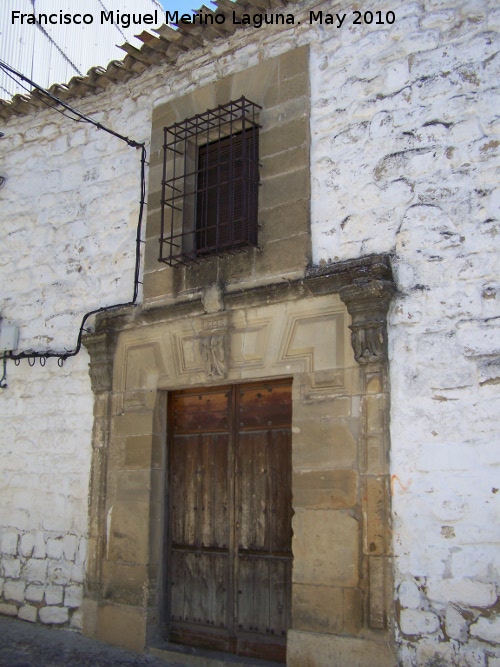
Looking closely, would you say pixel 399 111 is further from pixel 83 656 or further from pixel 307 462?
pixel 83 656

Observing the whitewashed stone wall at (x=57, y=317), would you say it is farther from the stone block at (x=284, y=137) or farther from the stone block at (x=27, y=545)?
the stone block at (x=284, y=137)

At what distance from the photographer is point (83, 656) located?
503 cm

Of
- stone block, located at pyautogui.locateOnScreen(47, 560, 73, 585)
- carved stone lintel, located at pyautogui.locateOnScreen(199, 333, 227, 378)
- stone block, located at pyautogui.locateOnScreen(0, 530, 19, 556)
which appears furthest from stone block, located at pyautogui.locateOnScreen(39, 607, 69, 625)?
carved stone lintel, located at pyautogui.locateOnScreen(199, 333, 227, 378)

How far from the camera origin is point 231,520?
5.06 m

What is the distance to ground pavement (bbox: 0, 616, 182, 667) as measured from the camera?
193 inches

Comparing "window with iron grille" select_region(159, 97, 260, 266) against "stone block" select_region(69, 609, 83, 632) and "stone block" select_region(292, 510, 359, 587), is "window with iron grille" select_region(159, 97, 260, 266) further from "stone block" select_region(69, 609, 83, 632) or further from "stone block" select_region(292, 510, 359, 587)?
"stone block" select_region(69, 609, 83, 632)

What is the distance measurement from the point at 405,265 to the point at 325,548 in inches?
69.7

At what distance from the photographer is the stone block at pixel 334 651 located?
403 cm

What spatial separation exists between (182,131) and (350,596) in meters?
3.52

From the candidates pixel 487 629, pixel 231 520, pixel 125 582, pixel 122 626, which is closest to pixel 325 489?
pixel 231 520

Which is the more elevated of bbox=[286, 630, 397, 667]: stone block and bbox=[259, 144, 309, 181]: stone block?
bbox=[259, 144, 309, 181]: stone block

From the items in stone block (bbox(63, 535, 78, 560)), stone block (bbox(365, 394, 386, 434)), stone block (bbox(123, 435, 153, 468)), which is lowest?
stone block (bbox(63, 535, 78, 560))

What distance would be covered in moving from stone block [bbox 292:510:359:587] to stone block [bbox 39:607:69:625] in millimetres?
2166

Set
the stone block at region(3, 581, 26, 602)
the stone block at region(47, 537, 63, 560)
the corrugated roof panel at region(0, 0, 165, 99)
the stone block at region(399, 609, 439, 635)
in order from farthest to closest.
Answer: the corrugated roof panel at region(0, 0, 165, 99), the stone block at region(3, 581, 26, 602), the stone block at region(47, 537, 63, 560), the stone block at region(399, 609, 439, 635)
